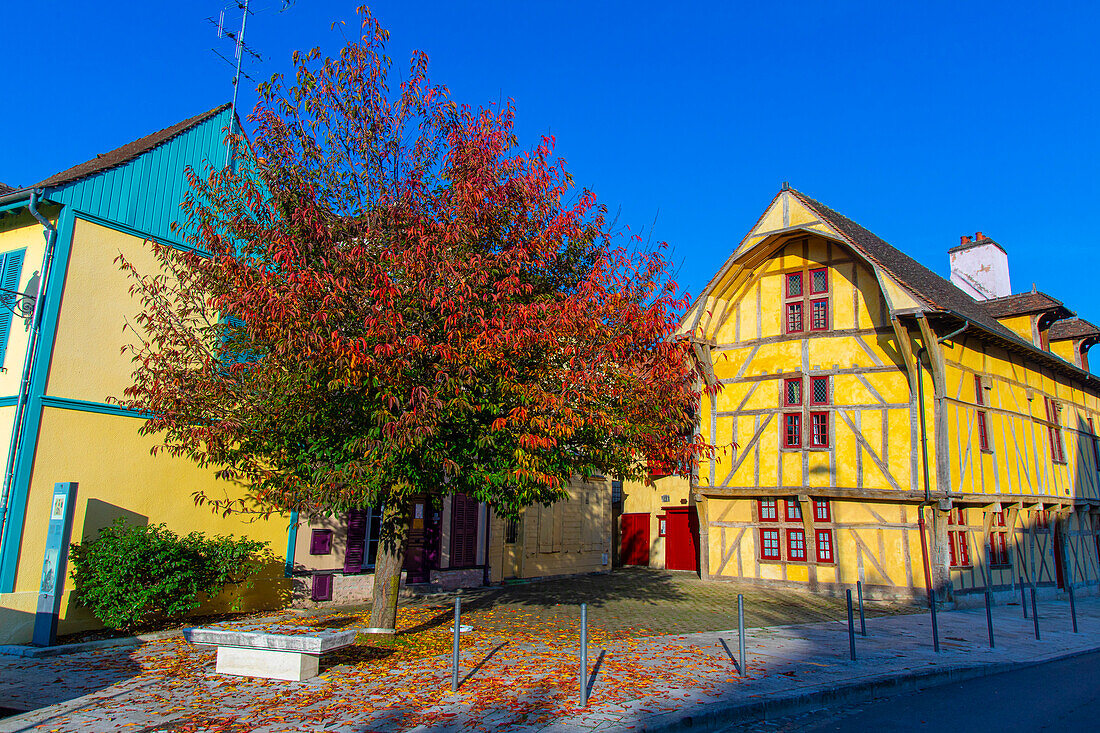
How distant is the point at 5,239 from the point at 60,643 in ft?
20.9

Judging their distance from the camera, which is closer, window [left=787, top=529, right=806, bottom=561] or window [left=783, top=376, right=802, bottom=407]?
window [left=787, top=529, right=806, bottom=561]

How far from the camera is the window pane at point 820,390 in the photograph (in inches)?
761

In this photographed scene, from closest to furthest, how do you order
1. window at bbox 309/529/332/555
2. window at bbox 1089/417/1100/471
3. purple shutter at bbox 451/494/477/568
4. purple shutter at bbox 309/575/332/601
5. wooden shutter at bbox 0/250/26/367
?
wooden shutter at bbox 0/250/26/367 → purple shutter at bbox 309/575/332/601 → window at bbox 309/529/332/555 → purple shutter at bbox 451/494/477/568 → window at bbox 1089/417/1100/471

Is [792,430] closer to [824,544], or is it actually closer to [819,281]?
[824,544]

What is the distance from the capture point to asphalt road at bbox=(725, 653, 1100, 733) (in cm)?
720

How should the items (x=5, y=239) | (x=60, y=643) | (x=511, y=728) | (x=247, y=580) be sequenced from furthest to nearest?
(x=247, y=580) → (x=5, y=239) → (x=60, y=643) → (x=511, y=728)

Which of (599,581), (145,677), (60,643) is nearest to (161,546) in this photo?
(60,643)

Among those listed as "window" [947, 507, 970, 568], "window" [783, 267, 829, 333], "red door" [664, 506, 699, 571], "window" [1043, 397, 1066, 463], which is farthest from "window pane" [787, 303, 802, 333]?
"window" [1043, 397, 1066, 463]

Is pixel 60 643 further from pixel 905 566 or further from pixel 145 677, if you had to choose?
pixel 905 566

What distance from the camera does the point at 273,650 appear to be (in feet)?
26.6

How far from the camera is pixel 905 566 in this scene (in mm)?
17688

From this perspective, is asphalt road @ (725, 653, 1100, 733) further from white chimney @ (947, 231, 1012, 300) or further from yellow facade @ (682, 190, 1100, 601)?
white chimney @ (947, 231, 1012, 300)

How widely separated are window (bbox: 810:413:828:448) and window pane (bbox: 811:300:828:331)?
7.68 ft

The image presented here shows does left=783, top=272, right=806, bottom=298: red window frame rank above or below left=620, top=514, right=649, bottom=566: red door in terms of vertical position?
above
